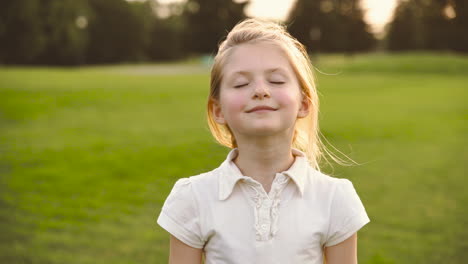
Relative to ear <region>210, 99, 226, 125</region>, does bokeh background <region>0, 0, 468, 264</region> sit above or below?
below

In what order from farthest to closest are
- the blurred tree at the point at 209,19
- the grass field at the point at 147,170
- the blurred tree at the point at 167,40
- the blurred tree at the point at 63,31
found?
1. the blurred tree at the point at 167,40
2. the blurred tree at the point at 209,19
3. the blurred tree at the point at 63,31
4. the grass field at the point at 147,170

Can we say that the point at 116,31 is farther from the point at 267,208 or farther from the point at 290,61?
the point at 267,208

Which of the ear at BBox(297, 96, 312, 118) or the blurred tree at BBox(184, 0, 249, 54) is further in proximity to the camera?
the blurred tree at BBox(184, 0, 249, 54)

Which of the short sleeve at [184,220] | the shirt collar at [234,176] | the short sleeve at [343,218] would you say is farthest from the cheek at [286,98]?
the short sleeve at [184,220]

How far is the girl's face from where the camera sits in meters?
1.89

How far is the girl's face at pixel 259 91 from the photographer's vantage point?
6.19 feet

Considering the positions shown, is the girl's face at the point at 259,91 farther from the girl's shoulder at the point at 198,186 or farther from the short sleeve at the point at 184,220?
the short sleeve at the point at 184,220

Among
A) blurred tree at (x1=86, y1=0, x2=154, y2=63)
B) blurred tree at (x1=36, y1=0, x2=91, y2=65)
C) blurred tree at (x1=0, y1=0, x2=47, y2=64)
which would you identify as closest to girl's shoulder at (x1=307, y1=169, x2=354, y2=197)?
blurred tree at (x1=0, y1=0, x2=47, y2=64)

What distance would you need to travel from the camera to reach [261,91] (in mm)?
1866

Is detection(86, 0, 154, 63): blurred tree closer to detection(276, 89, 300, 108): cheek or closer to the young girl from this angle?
the young girl

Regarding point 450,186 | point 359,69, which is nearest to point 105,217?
point 450,186

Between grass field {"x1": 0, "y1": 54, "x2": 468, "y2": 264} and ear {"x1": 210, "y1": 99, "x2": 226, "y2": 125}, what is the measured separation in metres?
1.48

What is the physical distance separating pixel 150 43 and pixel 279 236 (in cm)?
6347

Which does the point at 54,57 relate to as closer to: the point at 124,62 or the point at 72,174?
the point at 124,62
